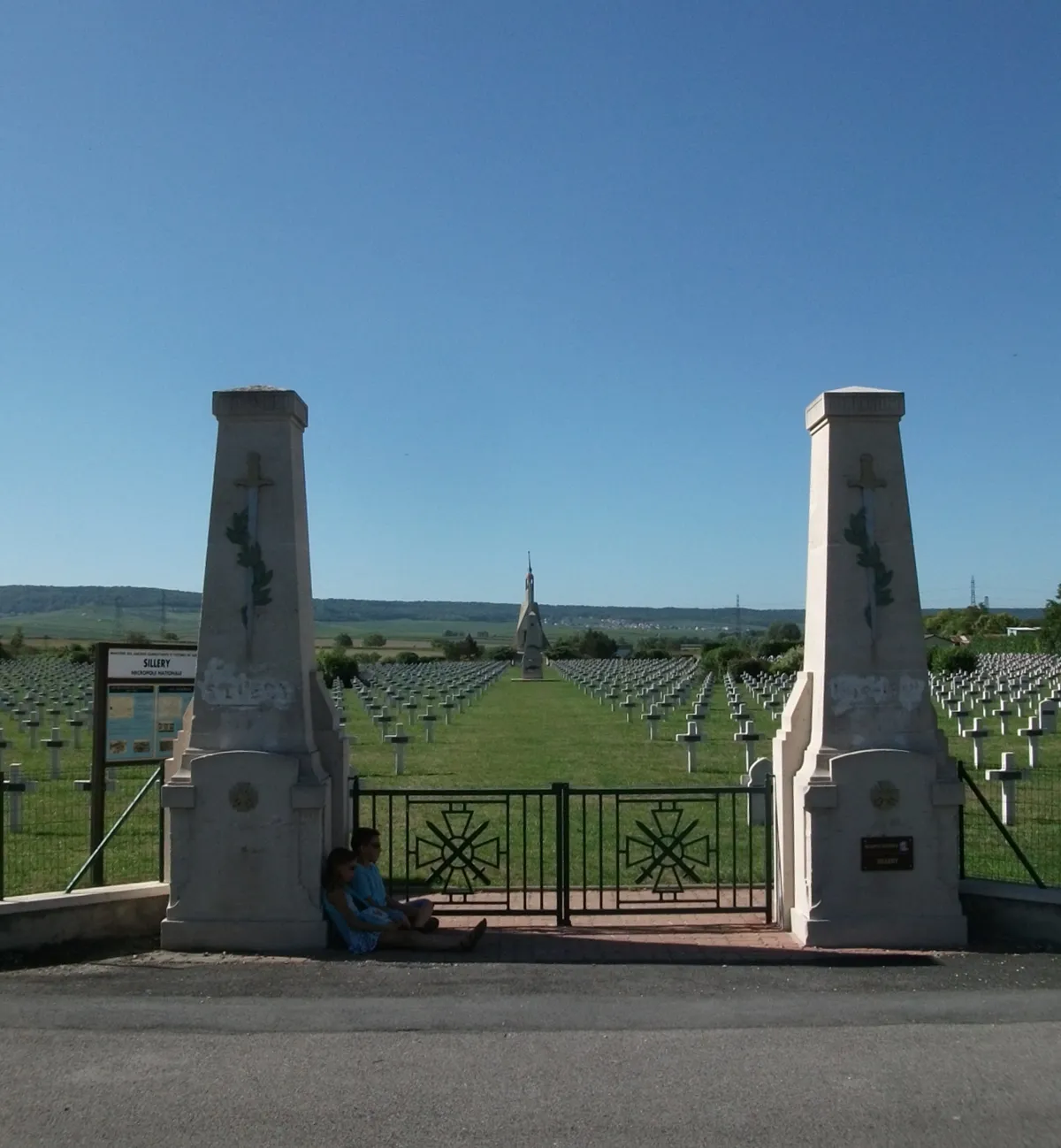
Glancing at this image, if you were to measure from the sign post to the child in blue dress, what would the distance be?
2101 mm

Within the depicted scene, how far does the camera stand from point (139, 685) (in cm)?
943

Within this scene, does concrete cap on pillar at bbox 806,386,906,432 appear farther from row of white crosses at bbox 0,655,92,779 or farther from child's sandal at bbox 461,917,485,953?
row of white crosses at bbox 0,655,92,779

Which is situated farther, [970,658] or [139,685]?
[970,658]

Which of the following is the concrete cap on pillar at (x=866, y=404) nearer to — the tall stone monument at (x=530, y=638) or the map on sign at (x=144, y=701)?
the map on sign at (x=144, y=701)

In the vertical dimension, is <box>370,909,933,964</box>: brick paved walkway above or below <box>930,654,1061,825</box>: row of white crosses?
below

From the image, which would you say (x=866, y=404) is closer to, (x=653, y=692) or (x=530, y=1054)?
(x=530, y=1054)

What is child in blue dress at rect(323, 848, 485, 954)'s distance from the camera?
300 inches

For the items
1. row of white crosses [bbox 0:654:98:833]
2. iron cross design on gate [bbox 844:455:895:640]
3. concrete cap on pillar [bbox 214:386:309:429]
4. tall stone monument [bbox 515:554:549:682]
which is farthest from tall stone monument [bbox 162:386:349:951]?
tall stone monument [bbox 515:554:549:682]

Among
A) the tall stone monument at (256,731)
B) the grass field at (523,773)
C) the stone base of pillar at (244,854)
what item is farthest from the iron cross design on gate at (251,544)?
the grass field at (523,773)

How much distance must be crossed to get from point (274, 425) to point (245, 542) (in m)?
0.84

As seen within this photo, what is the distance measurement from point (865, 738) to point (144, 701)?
5605mm

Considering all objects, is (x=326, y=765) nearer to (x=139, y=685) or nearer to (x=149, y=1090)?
(x=139, y=685)

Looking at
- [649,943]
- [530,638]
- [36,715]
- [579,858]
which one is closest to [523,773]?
[579,858]

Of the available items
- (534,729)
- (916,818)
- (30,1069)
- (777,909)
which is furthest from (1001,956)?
(534,729)
